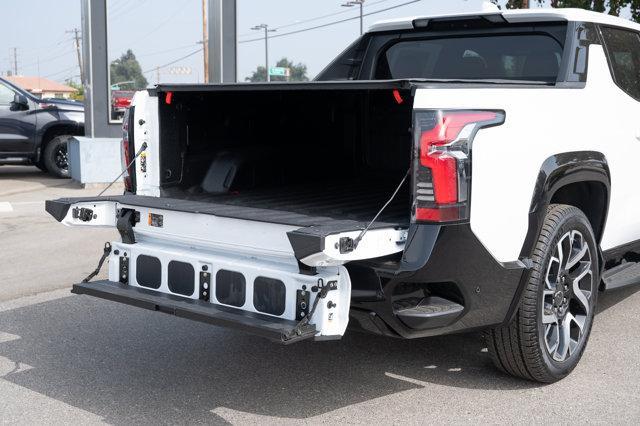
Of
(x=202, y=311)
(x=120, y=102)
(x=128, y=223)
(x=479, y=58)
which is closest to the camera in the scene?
(x=202, y=311)

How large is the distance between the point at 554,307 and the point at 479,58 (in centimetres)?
190

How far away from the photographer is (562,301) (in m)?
4.44

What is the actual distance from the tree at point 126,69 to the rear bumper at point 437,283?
12003 millimetres

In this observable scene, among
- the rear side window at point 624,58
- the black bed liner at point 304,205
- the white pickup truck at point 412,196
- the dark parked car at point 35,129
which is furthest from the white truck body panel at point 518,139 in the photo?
the dark parked car at point 35,129

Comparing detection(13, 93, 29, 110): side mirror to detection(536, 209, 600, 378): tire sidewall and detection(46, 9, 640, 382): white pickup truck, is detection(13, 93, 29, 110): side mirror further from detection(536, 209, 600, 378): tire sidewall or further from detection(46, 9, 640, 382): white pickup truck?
detection(536, 209, 600, 378): tire sidewall

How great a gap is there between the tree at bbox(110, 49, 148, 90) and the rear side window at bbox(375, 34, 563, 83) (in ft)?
31.8

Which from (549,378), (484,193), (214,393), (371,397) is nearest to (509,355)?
(549,378)

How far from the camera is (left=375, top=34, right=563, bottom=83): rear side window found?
5.22m

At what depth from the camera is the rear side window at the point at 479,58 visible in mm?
5223

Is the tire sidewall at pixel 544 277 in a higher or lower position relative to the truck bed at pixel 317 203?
lower

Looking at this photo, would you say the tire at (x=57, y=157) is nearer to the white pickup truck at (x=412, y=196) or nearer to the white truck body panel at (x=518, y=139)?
the white pickup truck at (x=412, y=196)

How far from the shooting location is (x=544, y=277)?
413 centimetres

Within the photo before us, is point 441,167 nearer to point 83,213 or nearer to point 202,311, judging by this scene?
point 202,311

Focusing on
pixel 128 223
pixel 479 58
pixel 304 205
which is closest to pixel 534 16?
pixel 479 58
